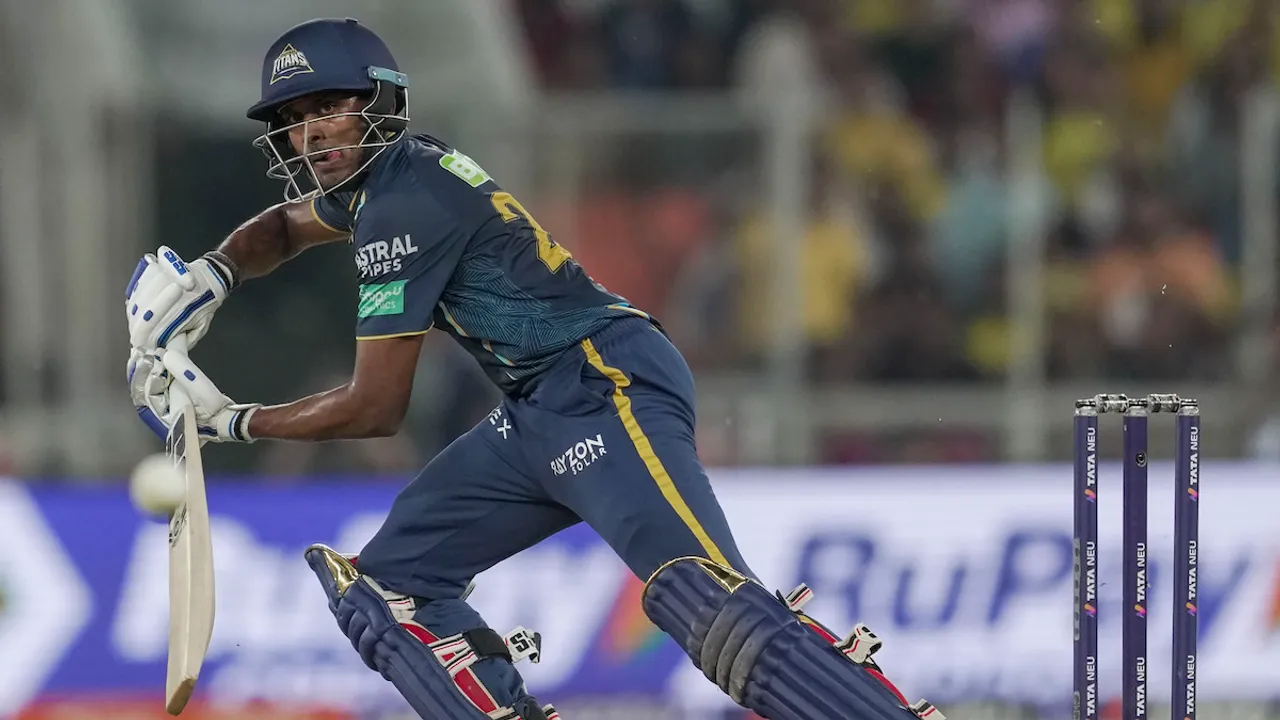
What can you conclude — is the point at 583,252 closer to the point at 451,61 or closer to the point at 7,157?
the point at 451,61

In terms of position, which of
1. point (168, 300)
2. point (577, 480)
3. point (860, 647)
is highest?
point (168, 300)

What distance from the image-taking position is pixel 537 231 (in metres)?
3.83

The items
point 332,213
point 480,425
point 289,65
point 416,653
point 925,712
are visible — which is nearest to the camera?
point 925,712

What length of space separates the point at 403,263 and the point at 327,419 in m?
0.36

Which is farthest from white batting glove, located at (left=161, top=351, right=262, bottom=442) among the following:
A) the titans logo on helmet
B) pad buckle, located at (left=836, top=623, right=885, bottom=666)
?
pad buckle, located at (left=836, top=623, right=885, bottom=666)

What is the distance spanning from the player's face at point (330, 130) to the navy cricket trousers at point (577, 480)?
0.62 meters

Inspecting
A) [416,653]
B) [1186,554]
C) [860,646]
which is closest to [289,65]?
[416,653]

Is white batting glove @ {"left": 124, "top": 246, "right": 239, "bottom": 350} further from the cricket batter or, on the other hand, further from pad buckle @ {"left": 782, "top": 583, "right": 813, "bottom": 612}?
pad buckle @ {"left": 782, "top": 583, "right": 813, "bottom": 612}

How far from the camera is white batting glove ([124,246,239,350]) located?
3.76m

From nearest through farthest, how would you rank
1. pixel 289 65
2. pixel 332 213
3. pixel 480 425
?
pixel 289 65 < pixel 480 425 < pixel 332 213

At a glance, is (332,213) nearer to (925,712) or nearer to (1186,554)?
(925,712)

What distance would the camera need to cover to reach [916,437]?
6.70 m

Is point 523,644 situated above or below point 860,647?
below

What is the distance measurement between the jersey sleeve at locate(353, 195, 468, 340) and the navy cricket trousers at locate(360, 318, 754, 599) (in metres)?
0.33
